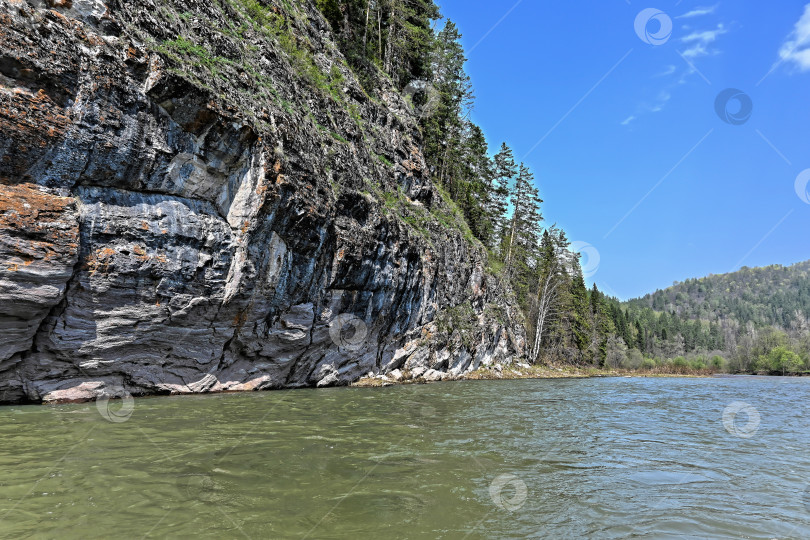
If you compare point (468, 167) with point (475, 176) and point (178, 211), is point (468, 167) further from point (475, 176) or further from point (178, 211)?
point (178, 211)

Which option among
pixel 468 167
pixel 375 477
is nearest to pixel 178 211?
pixel 375 477

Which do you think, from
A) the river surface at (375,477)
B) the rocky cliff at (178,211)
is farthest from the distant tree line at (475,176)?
the river surface at (375,477)

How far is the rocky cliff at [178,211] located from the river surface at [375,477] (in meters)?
2.39

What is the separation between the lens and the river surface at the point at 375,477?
171 inches

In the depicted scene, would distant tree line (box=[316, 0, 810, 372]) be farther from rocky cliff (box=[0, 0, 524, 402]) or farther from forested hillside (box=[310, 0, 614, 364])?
rocky cliff (box=[0, 0, 524, 402])

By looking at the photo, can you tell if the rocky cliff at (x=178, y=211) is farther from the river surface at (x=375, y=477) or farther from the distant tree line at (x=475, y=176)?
the distant tree line at (x=475, y=176)

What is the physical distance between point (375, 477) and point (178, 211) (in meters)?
10.2

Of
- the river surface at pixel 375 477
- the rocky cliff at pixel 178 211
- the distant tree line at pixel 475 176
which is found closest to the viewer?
the river surface at pixel 375 477

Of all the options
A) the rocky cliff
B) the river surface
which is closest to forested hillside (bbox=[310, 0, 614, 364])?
the rocky cliff

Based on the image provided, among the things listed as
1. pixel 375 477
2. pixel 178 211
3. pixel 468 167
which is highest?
pixel 468 167

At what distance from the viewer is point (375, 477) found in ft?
19.2

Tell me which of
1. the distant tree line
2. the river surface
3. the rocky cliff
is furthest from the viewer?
the distant tree line

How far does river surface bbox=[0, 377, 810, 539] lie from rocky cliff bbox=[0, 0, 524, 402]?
2.39 m

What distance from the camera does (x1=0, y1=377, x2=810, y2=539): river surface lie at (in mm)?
4344
